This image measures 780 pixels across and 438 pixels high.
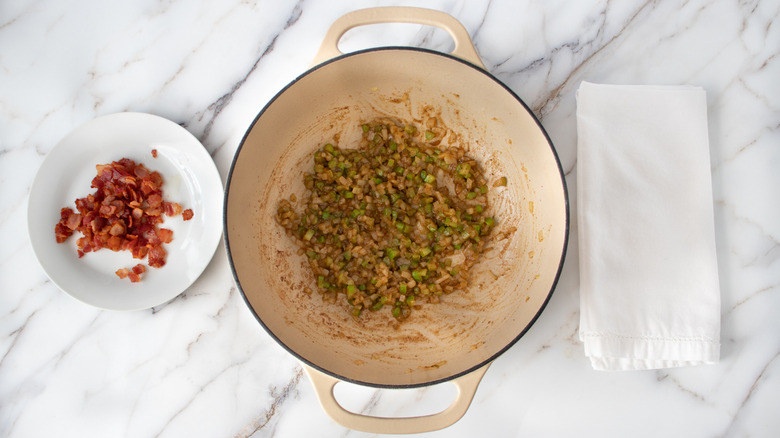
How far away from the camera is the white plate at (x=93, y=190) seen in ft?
5.34

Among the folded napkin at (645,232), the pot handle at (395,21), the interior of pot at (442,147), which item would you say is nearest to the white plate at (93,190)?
the interior of pot at (442,147)

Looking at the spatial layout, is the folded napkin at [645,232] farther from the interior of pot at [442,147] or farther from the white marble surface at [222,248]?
the interior of pot at [442,147]

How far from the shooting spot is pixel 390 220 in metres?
1.66

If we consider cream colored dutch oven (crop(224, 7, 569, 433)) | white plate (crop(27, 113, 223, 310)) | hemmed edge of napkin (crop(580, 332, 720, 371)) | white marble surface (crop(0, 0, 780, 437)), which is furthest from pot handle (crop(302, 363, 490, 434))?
white plate (crop(27, 113, 223, 310))

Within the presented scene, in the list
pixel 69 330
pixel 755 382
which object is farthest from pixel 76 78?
pixel 755 382

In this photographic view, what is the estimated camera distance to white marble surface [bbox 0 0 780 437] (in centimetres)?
169

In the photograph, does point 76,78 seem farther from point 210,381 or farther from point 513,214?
point 513,214

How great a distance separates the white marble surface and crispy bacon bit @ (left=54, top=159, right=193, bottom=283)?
174mm

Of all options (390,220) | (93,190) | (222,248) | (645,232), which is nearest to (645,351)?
(645,232)

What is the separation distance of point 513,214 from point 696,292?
60 centimetres

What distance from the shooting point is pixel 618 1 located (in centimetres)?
174

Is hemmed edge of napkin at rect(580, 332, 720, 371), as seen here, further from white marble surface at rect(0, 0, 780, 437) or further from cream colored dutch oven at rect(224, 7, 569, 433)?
cream colored dutch oven at rect(224, 7, 569, 433)

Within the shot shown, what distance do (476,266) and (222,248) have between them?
2.67 ft

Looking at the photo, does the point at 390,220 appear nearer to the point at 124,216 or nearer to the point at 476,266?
the point at 476,266
